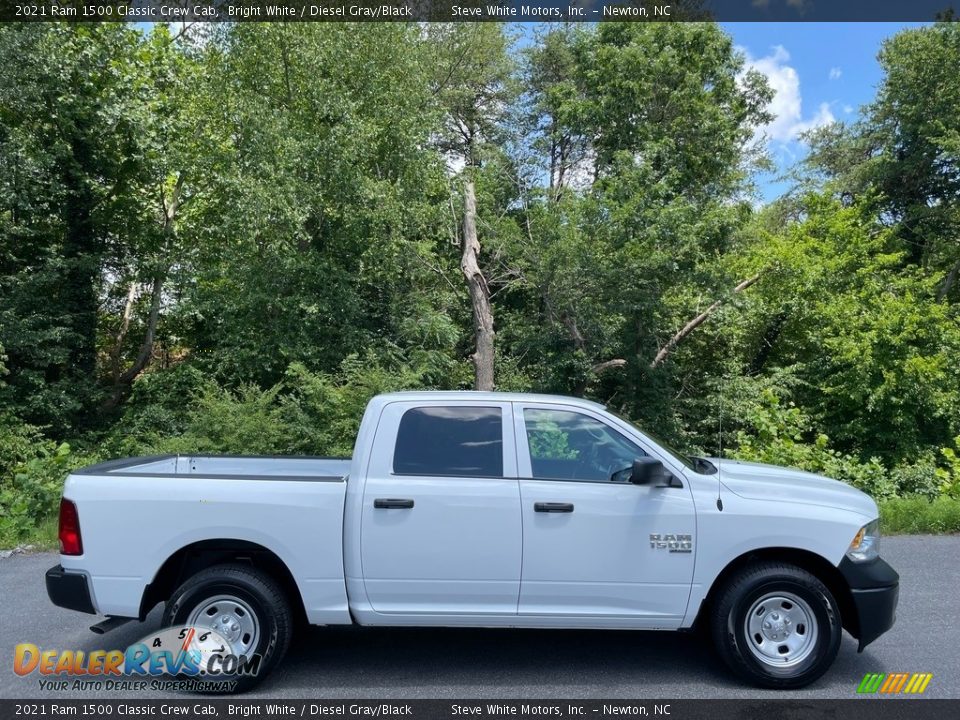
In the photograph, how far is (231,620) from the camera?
462 centimetres

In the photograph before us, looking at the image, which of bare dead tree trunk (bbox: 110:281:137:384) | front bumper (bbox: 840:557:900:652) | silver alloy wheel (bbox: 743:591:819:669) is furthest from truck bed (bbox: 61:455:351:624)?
bare dead tree trunk (bbox: 110:281:137:384)

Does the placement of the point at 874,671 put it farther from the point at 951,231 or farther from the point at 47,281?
the point at 951,231

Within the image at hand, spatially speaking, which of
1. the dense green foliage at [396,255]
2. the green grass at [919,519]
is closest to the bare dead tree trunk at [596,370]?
the dense green foliage at [396,255]

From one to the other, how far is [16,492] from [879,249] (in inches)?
773

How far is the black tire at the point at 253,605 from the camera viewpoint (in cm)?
455

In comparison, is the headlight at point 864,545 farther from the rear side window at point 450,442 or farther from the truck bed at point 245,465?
the truck bed at point 245,465

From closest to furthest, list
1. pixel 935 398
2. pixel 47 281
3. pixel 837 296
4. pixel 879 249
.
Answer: pixel 935 398 < pixel 47 281 < pixel 837 296 < pixel 879 249

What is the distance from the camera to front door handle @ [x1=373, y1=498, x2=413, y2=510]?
181 inches

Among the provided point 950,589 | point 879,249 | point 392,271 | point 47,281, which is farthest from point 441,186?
point 950,589

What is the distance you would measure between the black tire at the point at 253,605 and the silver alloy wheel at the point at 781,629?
284cm

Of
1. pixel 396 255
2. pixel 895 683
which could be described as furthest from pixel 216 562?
pixel 396 255

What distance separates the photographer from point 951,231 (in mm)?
21672

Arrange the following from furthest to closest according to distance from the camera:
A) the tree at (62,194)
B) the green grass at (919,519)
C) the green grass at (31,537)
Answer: the tree at (62,194) < the green grass at (919,519) < the green grass at (31,537)

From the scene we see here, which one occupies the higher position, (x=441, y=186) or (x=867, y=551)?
(x=441, y=186)
